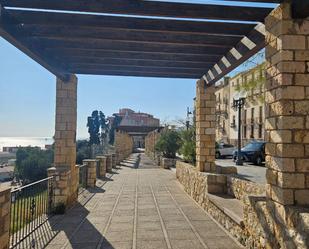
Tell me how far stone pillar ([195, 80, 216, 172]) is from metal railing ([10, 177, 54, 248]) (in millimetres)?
4126

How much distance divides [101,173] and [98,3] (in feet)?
36.3

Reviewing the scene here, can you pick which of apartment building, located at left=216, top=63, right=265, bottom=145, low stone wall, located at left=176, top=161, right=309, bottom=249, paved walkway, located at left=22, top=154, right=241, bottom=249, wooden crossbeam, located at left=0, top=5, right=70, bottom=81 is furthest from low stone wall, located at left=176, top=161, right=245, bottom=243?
apartment building, located at left=216, top=63, right=265, bottom=145

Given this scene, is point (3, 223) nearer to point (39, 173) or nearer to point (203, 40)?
point (203, 40)

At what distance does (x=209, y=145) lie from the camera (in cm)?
880

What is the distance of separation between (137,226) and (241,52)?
3.97 meters

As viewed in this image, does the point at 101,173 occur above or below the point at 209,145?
below

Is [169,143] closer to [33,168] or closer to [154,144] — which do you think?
[154,144]

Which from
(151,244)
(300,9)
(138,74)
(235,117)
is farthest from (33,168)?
(235,117)

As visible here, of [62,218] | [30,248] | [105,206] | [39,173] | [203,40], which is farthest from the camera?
[39,173]

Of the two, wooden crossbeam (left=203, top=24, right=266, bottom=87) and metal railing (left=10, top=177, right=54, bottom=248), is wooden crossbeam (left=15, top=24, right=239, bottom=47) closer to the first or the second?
wooden crossbeam (left=203, top=24, right=266, bottom=87)

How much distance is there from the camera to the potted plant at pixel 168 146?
19.7 meters

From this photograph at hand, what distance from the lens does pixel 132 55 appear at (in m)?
7.01

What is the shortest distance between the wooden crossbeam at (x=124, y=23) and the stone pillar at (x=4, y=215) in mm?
2671

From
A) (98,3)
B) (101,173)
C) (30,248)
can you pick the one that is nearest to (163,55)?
(98,3)
